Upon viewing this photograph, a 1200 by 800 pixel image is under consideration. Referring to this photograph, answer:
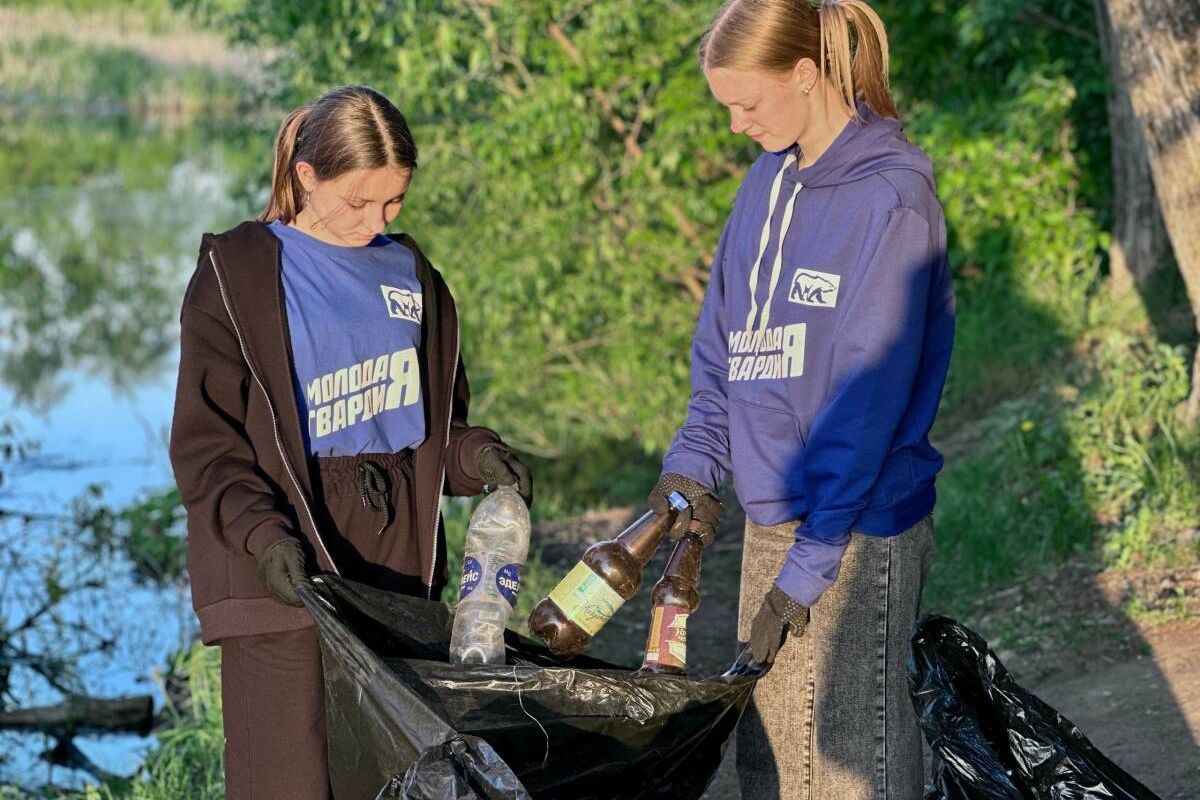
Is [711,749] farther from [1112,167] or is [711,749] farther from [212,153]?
[212,153]

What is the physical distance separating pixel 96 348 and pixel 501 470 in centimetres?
1315

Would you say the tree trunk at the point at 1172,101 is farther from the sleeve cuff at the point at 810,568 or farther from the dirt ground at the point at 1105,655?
the sleeve cuff at the point at 810,568

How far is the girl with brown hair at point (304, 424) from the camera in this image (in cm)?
284

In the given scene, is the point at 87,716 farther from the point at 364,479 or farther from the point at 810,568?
the point at 810,568

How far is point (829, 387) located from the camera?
2.80 meters

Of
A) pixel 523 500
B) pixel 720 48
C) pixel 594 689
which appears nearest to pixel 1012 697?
pixel 594 689

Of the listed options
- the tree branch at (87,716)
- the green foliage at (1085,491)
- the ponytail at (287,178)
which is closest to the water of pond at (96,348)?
the tree branch at (87,716)

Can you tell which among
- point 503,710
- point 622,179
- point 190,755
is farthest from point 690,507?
point 622,179

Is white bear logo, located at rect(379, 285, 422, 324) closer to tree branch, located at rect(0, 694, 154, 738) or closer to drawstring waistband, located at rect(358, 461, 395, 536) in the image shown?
drawstring waistband, located at rect(358, 461, 395, 536)

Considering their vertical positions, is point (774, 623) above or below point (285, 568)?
below

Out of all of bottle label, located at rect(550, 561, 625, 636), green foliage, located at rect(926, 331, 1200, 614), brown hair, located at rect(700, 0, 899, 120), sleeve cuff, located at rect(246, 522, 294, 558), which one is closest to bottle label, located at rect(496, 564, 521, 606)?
bottle label, located at rect(550, 561, 625, 636)

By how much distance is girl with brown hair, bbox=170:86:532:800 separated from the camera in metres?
2.84

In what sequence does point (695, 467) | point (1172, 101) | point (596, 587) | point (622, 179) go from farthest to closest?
point (622, 179) → point (1172, 101) → point (695, 467) → point (596, 587)

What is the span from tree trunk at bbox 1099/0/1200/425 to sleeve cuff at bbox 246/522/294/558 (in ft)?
14.9
